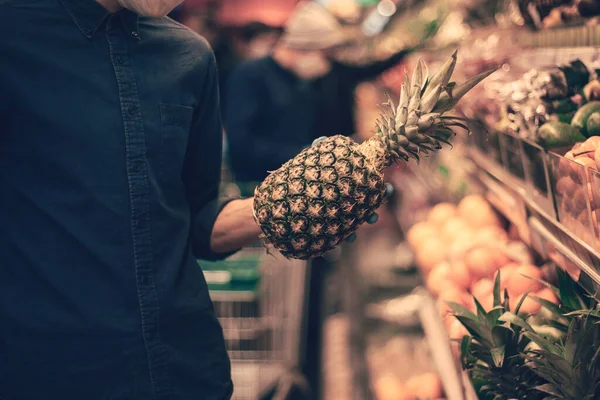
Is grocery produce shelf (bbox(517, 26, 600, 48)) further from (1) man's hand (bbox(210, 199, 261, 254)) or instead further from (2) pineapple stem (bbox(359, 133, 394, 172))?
(1) man's hand (bbox(210, 199, 261, 254))

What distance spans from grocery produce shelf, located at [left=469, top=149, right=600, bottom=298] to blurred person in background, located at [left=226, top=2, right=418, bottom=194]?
1796mm

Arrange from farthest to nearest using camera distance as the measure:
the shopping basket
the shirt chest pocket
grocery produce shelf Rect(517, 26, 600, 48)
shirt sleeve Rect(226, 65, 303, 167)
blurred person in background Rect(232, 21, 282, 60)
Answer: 1. blurred person in background Rect(232, 21, 282, 60)
2. shirt sleeve Rect(226, 65, 303, 167)
3. the shopping basket
4. grocery produce shelf Rect(517, 26, 600, 48)
5. the shirt chest pocket

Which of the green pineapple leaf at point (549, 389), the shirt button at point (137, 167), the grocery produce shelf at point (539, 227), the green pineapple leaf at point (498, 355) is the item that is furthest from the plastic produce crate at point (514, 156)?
the shirt button at point (137, 167)

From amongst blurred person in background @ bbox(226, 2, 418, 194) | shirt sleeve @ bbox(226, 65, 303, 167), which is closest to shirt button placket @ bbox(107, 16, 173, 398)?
blurred person in background @ bbox(226, 2, 418, 194)

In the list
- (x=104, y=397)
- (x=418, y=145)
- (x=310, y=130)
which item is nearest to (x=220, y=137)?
(x=418, y=145)

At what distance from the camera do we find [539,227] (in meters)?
1.83

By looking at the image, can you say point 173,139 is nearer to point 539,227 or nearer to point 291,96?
point 539,227

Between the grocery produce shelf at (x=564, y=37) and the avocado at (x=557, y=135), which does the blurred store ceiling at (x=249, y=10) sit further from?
the avocado at (x=557, y=135)

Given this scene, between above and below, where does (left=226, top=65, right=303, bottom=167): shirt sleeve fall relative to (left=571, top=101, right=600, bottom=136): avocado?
below

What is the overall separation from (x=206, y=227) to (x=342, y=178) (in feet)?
1.50

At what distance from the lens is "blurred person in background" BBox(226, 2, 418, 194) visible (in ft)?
14.1

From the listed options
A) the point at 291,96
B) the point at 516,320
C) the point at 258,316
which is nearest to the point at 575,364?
the point at 516,320

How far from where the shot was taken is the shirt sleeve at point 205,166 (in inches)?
69.4

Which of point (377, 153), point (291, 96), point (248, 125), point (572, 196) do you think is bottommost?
point (248, 125)
